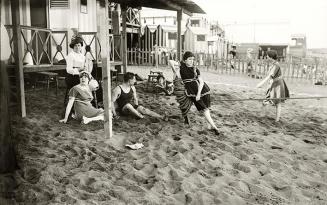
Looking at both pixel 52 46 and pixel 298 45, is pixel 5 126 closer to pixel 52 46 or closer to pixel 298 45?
pixel 52 46

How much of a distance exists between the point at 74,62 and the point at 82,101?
80 centimetres

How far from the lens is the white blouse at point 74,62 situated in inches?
257

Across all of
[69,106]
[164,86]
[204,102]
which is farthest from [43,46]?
[204,102]

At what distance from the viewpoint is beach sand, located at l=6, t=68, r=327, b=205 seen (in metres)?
3.71

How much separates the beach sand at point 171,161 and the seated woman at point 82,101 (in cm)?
21

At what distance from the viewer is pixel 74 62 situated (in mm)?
6527

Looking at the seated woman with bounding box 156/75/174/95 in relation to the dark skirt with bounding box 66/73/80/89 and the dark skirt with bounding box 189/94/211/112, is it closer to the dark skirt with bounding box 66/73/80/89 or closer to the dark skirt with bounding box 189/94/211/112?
the dark skirt with bounding box 189/94/211/112

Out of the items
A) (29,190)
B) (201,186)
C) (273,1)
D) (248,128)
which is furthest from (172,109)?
(29,190)

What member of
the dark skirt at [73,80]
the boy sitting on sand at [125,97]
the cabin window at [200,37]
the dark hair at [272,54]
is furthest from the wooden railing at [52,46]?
the cabin window at [200,37]

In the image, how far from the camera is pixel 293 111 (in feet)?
28.1

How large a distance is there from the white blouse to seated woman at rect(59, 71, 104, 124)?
0.83 feet

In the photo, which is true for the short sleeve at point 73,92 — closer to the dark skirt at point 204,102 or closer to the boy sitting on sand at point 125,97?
the boy sitting on sand at point 125,97

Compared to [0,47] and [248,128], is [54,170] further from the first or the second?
[248,128]

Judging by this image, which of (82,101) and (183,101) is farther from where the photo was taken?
(183,101)
